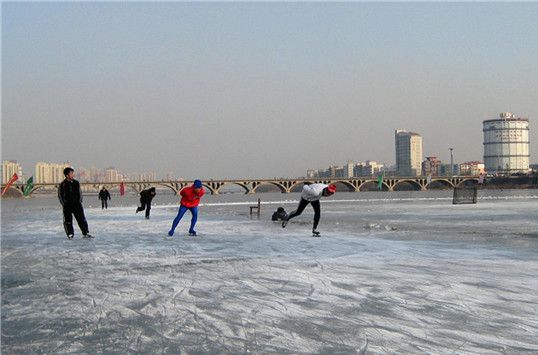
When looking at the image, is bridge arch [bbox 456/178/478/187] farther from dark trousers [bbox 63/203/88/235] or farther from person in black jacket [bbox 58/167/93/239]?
person in black jacket [bbox 58/167/93/239]

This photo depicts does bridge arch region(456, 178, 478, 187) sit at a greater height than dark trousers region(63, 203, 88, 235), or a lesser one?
lesser

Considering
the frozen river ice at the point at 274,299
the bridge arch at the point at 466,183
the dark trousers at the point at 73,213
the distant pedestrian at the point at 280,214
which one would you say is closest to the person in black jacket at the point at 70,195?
the dark trousers at the point at 73,213

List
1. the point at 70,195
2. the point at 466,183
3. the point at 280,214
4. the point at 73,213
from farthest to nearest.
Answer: the point at 466,183 < the point at 280,214 < the point at 73,213 < the point at 70,195

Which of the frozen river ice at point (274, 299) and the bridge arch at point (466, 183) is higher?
the frozen river ice at point (274, 299)

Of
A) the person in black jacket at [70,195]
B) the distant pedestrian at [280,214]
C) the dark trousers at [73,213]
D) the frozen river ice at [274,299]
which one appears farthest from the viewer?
the distant pedestrian at [280,214]

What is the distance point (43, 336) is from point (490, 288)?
4.86 meters

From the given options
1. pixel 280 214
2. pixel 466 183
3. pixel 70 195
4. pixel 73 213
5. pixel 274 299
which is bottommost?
pixel 466 183

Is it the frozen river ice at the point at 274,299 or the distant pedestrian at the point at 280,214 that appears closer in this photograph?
the frozen river ice at the point at 274,299

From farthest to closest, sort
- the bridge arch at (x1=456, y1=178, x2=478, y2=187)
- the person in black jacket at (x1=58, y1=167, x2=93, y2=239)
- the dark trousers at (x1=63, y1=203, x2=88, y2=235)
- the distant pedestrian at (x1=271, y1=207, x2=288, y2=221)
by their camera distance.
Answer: the bridge arch at (x1=456, y1=178, x2=478, y2=187)
the distant pedestrian at (x1=271, y1=207, x2=288, y2=221)
the dark trousers at (x1=63, y1=203, x2=88, y2=235)
the person in black jacket at (x1=58, y1=167, x2=93, y2=239)

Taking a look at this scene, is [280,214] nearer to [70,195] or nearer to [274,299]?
[70,195]

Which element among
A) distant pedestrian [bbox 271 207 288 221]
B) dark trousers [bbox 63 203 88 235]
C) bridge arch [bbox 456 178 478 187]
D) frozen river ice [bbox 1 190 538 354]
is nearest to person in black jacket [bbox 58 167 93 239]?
dark trousers [bbox 63 203 88 235]

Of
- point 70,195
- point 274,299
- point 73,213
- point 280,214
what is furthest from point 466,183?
point 274,299

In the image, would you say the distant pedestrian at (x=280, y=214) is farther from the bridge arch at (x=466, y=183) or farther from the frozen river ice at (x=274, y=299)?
the bridge arch at (x=466, y=183)

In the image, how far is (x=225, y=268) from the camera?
8.34m
